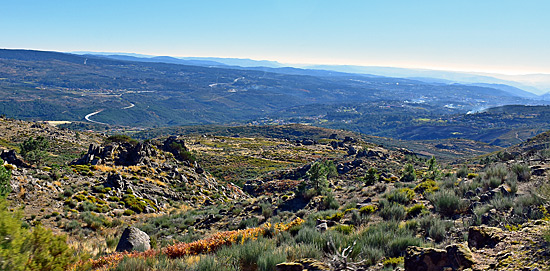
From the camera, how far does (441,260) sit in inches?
182

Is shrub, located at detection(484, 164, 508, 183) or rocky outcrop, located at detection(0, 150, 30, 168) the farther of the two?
rocky outcrop, located at detection(0, 150, 30, 168)

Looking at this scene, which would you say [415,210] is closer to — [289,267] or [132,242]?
[289,267]

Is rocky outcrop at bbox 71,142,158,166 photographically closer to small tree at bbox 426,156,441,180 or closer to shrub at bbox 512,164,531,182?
small tree at bbox 426,156,441,180

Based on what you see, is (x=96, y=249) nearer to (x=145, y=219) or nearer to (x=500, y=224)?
(x=145, y=219)

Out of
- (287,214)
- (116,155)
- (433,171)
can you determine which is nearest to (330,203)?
(287,214)

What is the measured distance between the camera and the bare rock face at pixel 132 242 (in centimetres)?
1006

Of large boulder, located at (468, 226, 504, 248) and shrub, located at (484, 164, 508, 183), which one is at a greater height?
large boulder, located at (468, 226, 504, 248)

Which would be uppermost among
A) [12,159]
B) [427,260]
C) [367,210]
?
[427,260]

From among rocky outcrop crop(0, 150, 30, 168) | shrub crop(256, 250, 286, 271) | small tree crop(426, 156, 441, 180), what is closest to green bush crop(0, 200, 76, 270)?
shrub crop(256, 250, 286, 271)

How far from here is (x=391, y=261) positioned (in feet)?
18.0

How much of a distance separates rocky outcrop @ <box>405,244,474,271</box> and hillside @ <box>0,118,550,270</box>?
2cm

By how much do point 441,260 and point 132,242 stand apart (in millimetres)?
9926

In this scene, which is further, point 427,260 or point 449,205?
point 449,205

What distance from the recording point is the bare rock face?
33.0 ft
